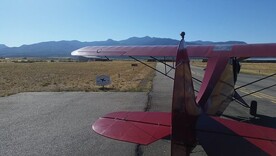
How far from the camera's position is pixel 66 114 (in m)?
10.3

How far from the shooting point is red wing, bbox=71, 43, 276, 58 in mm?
7391

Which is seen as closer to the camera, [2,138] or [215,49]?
[2,138]

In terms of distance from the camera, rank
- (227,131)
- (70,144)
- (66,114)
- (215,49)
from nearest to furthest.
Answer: (227,131) < (70,144) < (215,49) < (66,114)

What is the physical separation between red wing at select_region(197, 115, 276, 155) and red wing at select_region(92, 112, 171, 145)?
1.63 ft

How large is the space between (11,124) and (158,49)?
4.23 metres

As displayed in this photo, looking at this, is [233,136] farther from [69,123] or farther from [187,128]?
[69,123]

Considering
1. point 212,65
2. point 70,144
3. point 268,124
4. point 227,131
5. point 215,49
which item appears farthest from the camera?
point 268,124

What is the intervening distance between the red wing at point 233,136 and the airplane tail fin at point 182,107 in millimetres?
242

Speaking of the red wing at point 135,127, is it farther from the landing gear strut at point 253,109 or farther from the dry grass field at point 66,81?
the dry grass field at point 66,81

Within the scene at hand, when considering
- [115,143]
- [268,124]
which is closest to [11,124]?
[115,143]

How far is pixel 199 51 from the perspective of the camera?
8.55m

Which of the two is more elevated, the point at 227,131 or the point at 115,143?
the point at 227,131

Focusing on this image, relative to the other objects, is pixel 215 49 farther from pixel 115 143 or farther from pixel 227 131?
pixel 227 131

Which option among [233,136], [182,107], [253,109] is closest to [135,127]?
[182,107]
